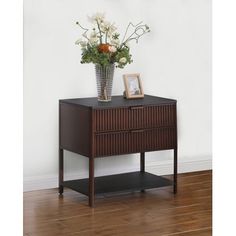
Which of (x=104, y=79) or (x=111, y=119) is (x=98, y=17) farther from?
(x=111, y=119)

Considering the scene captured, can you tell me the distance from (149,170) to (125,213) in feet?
3.40

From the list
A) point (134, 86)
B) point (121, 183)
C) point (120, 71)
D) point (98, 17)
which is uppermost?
point (98, 17)

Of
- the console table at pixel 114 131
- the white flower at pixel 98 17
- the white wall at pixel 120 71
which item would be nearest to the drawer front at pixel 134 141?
the console table at pixel 114 131

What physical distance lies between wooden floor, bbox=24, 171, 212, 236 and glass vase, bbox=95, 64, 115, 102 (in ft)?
2.40

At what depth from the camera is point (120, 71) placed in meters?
4.55

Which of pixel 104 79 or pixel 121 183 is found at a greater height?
pixel 104 79

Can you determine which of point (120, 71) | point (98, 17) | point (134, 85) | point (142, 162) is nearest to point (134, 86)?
point (134, 85)

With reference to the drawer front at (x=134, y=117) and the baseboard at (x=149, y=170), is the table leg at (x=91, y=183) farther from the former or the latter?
the baseboard at (x=149, y=170)

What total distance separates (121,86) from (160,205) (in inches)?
42.6

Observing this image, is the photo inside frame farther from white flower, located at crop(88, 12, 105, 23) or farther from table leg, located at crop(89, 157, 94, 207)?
table leg, located at crop(89, 157, 94, 207)

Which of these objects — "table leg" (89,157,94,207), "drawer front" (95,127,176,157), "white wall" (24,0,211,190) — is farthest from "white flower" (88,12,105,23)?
"table leg" (89,157,94,207)

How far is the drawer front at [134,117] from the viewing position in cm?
386
